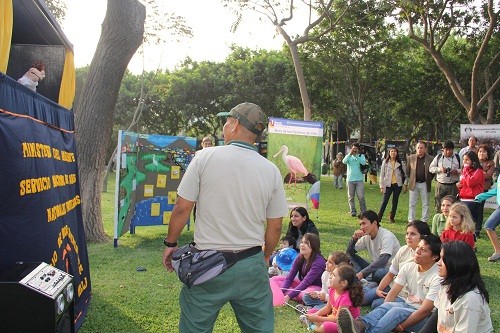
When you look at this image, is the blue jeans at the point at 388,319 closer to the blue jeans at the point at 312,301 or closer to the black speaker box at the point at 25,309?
→ the blue jeans at the point at 312,301

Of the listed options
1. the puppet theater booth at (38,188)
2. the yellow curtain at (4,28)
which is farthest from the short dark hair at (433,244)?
the yellow curtain at (4,28)

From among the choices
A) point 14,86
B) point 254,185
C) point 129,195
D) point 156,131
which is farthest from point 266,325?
point 156,131

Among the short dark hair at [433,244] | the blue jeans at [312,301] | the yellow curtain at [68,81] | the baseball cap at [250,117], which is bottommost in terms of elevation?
the blue jeans at [312,301]

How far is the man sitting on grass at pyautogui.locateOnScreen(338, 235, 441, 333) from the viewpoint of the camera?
426cm

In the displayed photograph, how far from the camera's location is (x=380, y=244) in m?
5.89

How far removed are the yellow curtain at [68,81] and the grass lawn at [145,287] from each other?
6.40ft

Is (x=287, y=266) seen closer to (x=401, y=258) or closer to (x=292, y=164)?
(x=401, y=258)

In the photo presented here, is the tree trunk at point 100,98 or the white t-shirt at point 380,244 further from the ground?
the tree trunk at point 100,98

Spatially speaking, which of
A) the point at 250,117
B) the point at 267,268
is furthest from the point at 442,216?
the point at 250,117

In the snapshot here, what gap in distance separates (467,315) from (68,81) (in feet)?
13.1

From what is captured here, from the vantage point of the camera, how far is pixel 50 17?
13.1 feet

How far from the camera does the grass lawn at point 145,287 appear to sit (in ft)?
14.9

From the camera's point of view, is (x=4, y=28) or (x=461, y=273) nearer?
(x=4, y=28)

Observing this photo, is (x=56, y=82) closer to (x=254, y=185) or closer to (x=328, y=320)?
(x=254, y=185)
